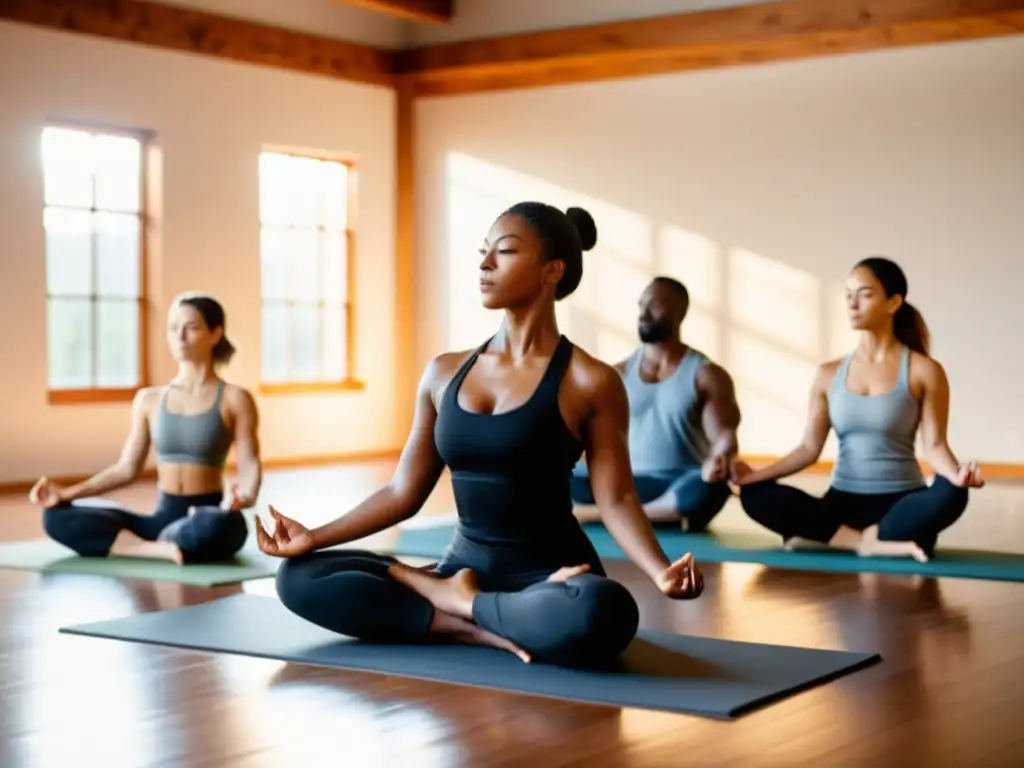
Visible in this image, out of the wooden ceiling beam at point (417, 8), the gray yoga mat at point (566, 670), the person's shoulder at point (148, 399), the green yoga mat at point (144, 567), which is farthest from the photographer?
the wooden ceiling beam at point (417, 8)

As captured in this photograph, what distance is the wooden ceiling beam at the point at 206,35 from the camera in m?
8.26

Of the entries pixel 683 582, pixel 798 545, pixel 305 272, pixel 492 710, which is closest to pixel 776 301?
pixel 305 272

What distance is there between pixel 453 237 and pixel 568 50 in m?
1.56

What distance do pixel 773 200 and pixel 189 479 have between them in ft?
16.0

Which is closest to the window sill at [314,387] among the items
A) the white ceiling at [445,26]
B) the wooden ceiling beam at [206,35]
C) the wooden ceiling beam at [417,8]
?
the wooden ceiling beam at [206,35]

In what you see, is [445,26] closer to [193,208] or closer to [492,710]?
[193,208]

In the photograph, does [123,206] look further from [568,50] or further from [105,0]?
[568,50]

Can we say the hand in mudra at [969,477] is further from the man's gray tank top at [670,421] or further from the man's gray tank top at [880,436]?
the man's gray tank top at [670,421]

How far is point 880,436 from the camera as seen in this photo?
17.1 ft

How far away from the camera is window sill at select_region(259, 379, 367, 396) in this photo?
9648mm

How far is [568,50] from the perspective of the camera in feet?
31.2

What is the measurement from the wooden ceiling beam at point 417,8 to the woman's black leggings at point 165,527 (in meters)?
4.60

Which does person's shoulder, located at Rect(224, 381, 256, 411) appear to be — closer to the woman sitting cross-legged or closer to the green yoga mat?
the green yoga mat

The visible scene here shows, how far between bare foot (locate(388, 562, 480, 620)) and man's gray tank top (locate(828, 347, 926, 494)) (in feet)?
6.90
